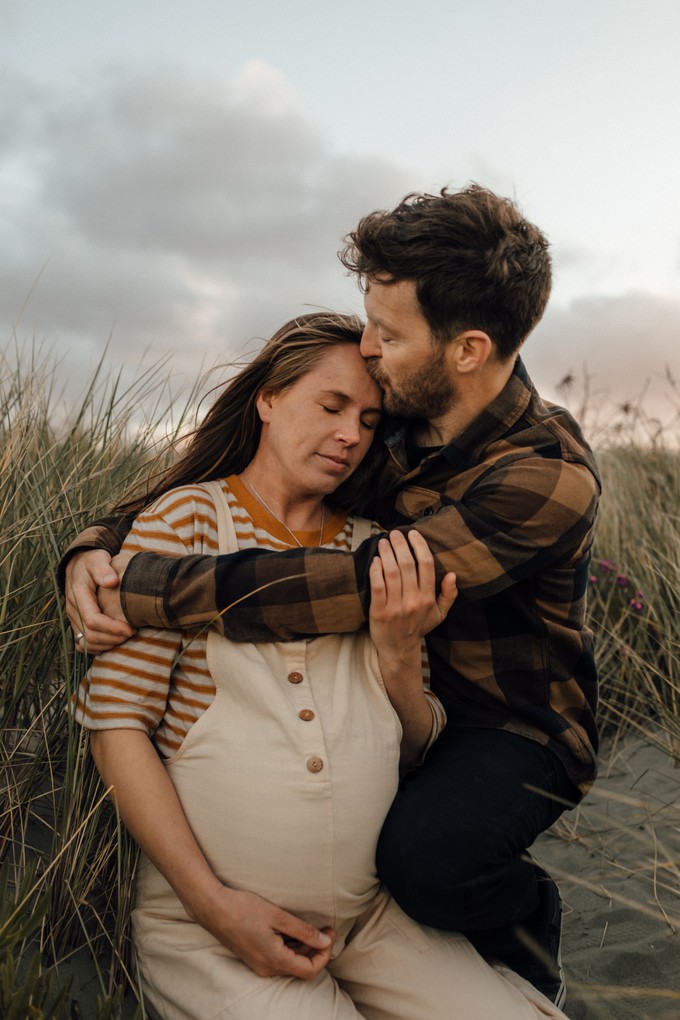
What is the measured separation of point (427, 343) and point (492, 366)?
0.24 m

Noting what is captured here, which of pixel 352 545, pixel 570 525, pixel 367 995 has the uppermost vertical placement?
pixel 570 525

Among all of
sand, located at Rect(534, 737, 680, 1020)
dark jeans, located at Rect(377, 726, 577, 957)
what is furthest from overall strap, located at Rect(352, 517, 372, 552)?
sand, located at Rect(534, 737, 680, 1020)

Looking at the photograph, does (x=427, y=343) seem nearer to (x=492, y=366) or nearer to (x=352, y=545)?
(x=492, y=366)

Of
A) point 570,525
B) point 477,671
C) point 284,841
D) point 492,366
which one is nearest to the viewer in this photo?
point 284,841

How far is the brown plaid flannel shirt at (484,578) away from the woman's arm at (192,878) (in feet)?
1.11

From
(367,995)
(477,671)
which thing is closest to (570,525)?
(477,671)

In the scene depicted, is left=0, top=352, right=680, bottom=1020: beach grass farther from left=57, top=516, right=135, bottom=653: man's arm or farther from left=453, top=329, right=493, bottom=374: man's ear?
left=453, top=329, right=493, bottom=374: man's ear

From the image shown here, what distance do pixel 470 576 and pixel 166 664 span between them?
0.85 m

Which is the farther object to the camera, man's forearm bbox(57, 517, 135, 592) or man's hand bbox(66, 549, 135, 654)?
man's forearm bbox(57, 517, 135, 592)

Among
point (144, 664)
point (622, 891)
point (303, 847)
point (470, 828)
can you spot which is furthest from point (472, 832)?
point (622, 891)

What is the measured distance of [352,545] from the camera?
275 centimetres

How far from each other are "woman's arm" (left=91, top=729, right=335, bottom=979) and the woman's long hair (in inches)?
33.6

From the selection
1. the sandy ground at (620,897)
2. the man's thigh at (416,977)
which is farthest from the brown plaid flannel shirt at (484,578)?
the man's thigh at (416,977)

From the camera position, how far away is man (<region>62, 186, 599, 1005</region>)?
229cm
